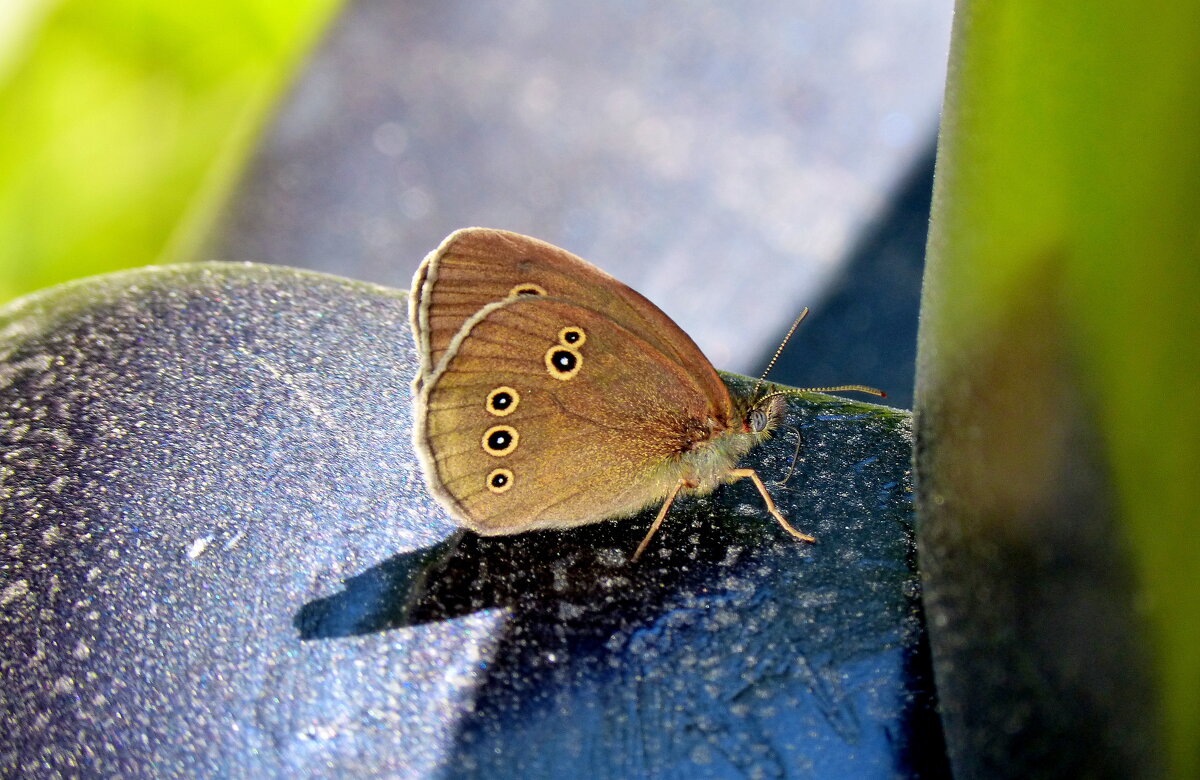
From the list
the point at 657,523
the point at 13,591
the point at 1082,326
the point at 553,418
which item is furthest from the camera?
the point at 553,418

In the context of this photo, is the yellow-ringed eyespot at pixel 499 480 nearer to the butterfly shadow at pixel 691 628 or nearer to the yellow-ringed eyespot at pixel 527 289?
the butterfly shadow at pixel 691 628

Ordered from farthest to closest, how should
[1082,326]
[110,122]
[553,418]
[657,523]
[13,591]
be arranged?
1. [110,122]
2. [553,418]
3. [657,523]
4. [13,591]
5. [1082,326]

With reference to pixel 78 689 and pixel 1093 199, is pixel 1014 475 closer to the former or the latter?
pixel 1093 199

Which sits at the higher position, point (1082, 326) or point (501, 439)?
point (1082, 326)

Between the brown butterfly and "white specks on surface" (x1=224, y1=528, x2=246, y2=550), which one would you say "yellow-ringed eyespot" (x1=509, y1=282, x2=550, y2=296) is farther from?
"white specks on surface" (x1=224, y1=528, x2=246, y2=550)

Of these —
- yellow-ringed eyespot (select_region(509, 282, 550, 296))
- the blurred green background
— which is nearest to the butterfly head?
yellow-ringed eyespot (select_region(509, 282, 550, 296))

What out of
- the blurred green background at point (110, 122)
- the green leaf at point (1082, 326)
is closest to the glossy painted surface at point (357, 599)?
the green leaf at point (1082, 326)

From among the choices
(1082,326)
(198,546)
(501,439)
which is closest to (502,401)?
(501,439)

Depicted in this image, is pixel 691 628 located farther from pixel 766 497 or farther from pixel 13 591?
pixel 13 591
